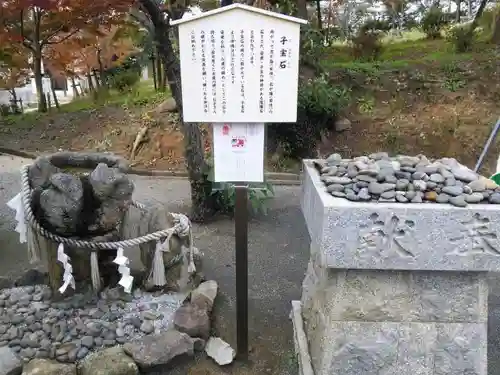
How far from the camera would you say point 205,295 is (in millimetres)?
3180

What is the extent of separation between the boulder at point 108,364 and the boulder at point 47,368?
0.08 meters

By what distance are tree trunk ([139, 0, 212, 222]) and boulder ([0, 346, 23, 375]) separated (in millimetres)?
2627

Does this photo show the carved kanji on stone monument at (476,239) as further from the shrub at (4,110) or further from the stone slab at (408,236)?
the shrub at (4,110)

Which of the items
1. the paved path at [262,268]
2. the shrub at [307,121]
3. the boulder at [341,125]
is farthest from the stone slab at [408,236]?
the boulder at [341,125]

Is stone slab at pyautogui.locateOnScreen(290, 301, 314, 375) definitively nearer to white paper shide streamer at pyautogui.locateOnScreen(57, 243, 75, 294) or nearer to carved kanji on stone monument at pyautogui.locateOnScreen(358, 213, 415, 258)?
carved kanji on stone monument at pyautogui.locateOnScreen(358, 213, 415, 258)

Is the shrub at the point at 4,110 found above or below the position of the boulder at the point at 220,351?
above

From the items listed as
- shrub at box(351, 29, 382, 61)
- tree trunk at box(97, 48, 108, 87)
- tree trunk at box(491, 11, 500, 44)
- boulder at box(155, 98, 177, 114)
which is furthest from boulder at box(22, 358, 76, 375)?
tree trunk at box(491, 11, 500, 44)

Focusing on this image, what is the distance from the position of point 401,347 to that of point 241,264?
958 mm

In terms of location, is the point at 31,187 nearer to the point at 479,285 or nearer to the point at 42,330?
the point at 42,330

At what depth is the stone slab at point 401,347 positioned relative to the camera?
2.16 m

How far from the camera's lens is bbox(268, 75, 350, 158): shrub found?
7.30 metres

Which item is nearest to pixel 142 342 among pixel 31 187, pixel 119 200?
pixel 119 200

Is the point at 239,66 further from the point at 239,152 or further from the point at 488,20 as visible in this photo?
the point at 488,20

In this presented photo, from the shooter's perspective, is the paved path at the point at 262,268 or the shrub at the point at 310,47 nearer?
the paved path at the point at 262,268
